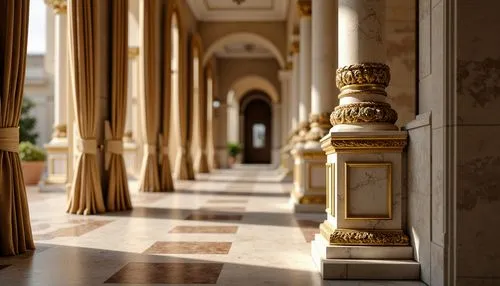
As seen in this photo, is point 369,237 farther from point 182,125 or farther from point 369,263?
point 182,125

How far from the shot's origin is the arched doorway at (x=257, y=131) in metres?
43.5

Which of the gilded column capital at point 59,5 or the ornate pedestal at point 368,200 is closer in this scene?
the ornate pedestal at point 368,200

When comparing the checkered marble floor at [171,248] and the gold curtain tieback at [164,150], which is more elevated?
the gold curtain tieback at [164,150]

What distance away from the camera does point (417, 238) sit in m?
3.70

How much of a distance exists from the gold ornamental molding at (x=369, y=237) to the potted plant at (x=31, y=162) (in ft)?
34.6

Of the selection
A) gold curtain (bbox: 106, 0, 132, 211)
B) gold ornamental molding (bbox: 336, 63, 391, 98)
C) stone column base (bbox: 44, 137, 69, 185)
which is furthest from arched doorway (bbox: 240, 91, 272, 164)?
gold ornamental molding (bbox: 336, 63, 391, 98)

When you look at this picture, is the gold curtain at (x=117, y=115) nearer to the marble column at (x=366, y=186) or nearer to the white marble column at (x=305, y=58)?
the white marble column at (x=305, y=58)

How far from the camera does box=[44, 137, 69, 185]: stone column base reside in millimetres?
11242

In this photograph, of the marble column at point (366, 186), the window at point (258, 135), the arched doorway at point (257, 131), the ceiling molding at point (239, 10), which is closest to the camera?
the marble column at point (366, 186)

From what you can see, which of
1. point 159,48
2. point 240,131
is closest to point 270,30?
point 159,48

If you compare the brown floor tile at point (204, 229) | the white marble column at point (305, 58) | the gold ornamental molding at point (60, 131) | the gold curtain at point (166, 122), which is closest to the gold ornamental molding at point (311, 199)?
the brown floor tile at point (204, 229)

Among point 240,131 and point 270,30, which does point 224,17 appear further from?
point 240,131

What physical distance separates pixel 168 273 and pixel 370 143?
5.26 feet
